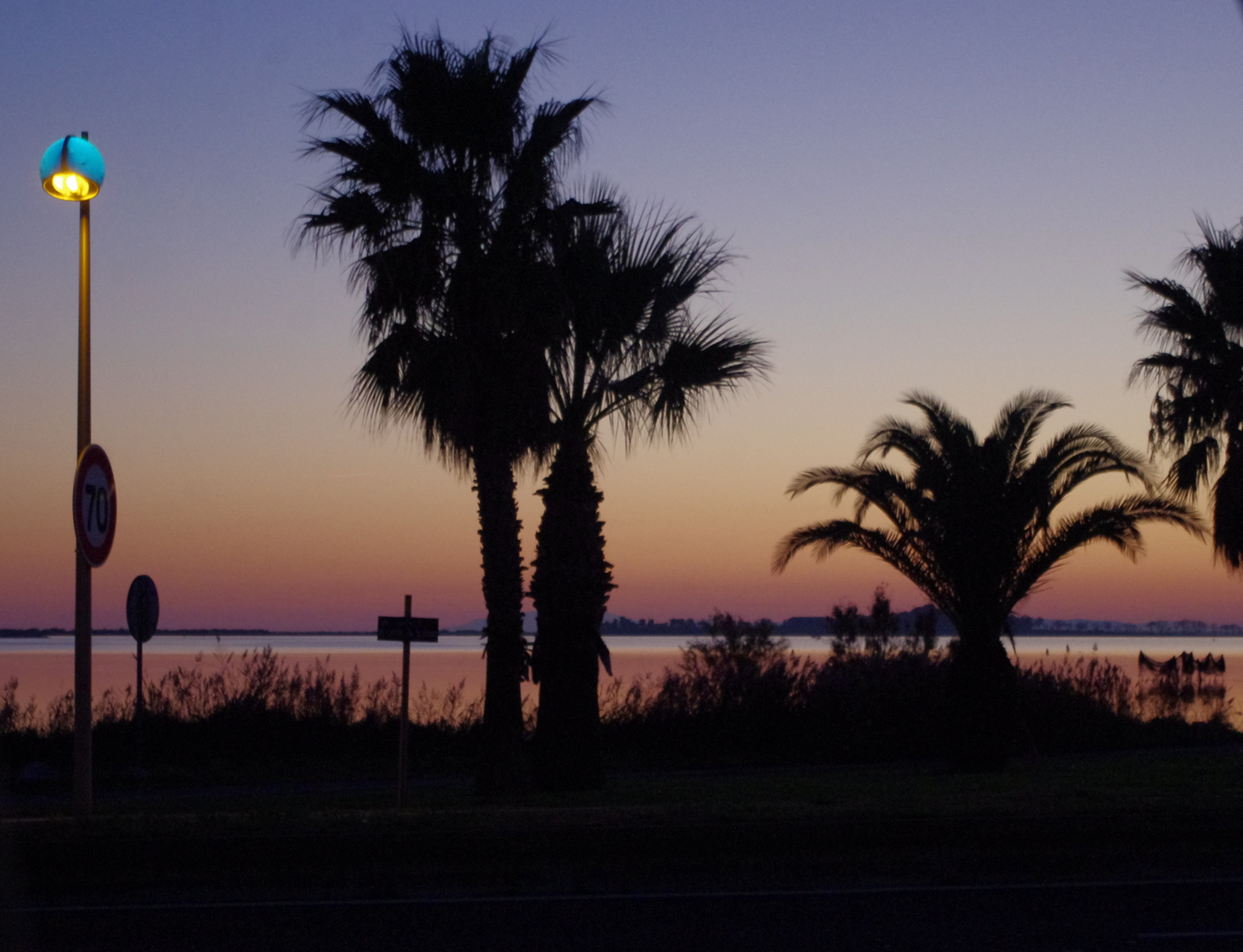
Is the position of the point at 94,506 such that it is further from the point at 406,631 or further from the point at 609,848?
the point at 609,848

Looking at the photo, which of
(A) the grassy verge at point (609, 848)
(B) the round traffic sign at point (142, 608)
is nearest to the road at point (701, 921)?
(A) the grassy verge at point (609, 848)

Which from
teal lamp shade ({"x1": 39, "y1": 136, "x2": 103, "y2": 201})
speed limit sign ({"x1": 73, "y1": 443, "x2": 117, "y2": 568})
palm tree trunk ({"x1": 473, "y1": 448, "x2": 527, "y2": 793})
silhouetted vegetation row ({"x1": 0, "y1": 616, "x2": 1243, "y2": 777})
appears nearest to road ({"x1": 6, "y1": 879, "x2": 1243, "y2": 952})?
speed limit sign ({"x1": 73, "y1": 443, "x2": 117, "y2": 568})

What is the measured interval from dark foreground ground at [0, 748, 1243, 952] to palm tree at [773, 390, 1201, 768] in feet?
28.3

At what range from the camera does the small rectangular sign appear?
13203mm

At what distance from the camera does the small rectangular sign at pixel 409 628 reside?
13203 millimetres

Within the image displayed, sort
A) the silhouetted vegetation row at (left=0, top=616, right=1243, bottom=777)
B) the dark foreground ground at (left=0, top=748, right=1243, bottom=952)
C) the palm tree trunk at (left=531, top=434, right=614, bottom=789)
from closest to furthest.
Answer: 1. the dark foreground ground at (left=0, top=748, right=1243, bottom=952)
2. the palm tree trunk at (left=531, top=434, right=614, bottom=789)
3. the silhouetted vegetation row at (left=0, top=616, right=1243, bottom=777)

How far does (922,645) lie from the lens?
32.9 m

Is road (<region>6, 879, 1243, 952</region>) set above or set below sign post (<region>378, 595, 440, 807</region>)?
below

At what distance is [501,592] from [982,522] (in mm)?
8267

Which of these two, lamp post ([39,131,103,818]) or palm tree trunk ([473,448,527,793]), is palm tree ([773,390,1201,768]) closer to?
palm tree trunk ([473,448,527,793])

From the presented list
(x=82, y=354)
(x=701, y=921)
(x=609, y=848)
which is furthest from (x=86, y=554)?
(x=701, y=921)

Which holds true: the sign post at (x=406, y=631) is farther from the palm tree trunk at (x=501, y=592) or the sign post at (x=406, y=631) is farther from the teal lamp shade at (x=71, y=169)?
the teal lamp shade at (x=71, y=169)

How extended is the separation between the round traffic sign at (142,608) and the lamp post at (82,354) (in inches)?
304

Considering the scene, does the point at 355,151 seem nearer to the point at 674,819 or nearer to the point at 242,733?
the point at 674,819
